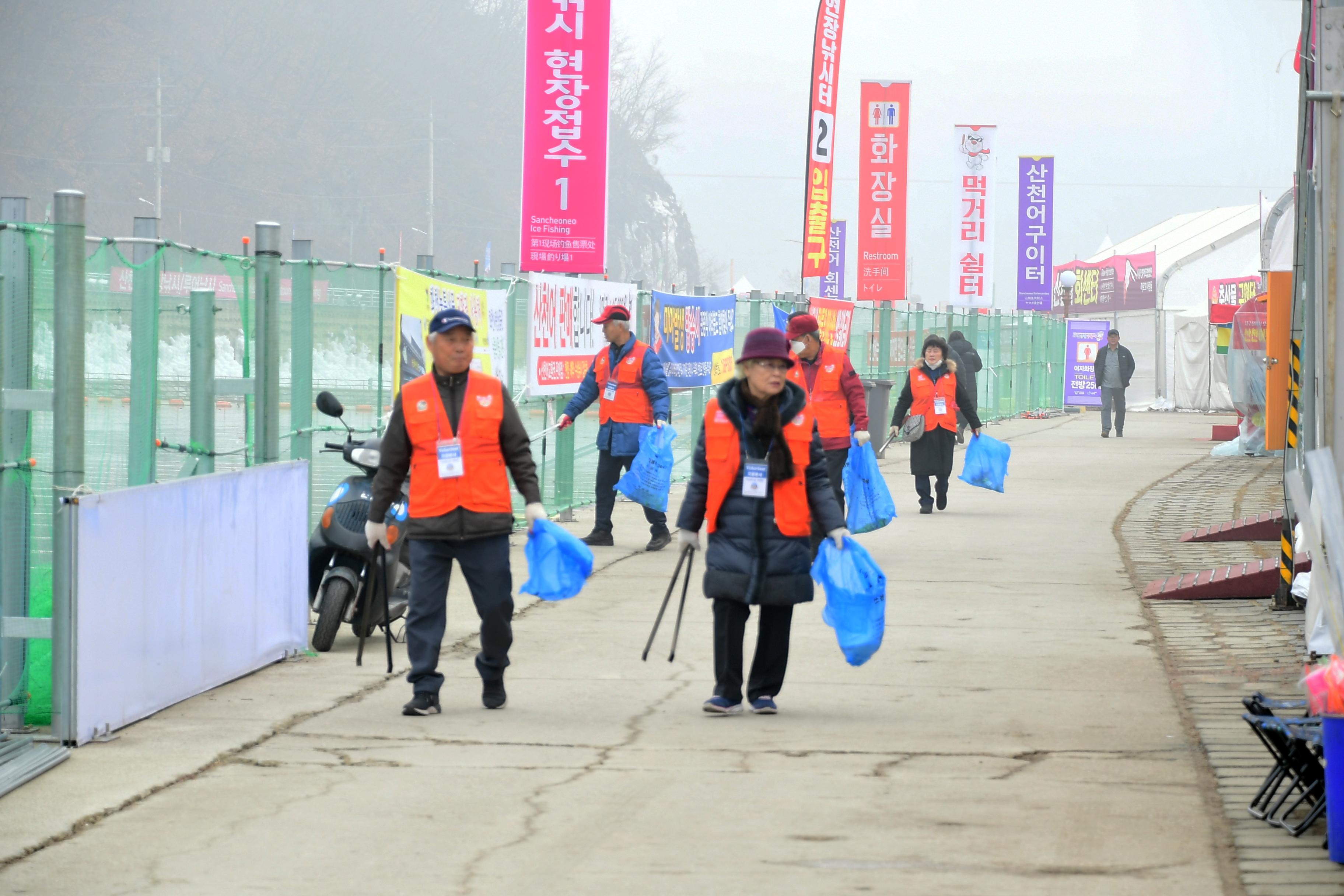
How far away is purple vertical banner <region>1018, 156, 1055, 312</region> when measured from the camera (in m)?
36.9

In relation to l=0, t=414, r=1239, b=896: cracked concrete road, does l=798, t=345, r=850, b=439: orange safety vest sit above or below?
above

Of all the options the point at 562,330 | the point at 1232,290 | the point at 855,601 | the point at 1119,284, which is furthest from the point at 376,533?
the point at 1119,284

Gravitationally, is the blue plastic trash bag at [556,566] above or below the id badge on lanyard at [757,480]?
below

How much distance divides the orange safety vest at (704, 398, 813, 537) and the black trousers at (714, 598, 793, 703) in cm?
35

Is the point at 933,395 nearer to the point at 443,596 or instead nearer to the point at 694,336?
the point at 694,336

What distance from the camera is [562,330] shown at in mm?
14086

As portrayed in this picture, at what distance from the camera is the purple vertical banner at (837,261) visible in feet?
163

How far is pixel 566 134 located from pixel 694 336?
369 centimetres

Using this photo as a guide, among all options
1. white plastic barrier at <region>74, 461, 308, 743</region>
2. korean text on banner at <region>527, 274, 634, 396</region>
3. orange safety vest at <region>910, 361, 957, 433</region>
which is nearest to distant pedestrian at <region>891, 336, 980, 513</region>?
orange safety vest at <region>910, 361, 957, 433</region>

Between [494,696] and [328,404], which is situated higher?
[328,404]

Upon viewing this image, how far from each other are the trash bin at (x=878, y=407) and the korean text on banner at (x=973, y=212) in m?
7.40

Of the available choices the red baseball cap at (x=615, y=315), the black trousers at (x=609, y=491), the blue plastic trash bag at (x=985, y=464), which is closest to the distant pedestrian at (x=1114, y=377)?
the blue plastic trash bag at (x=985, y=464)

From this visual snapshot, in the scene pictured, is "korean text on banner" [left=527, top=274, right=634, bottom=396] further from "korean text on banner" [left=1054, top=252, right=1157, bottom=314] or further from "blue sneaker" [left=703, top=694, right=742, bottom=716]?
"korean text on banner" [left=1054, top=252, right=1157, bottom=314]

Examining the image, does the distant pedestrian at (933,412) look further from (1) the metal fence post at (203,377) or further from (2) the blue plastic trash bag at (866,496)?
(1) the metal fence post at (203,377)
